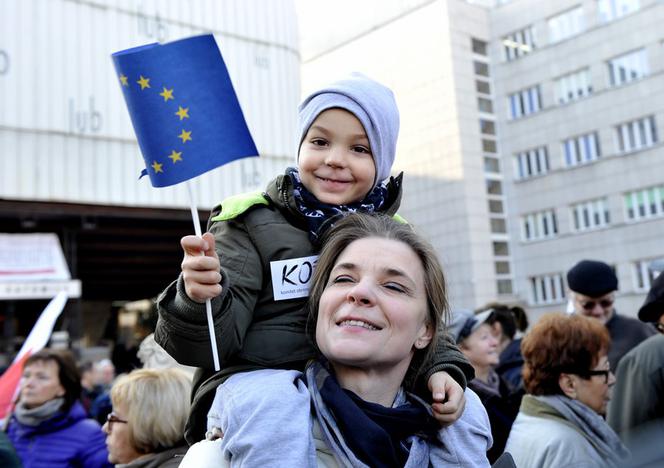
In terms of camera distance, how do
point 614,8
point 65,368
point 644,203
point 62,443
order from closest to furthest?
1. point 62,443
2. point 65,368
3. point 644,203
4. point 614,8

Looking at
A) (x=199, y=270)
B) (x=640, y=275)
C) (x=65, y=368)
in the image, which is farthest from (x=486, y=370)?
(x=640, y=275)

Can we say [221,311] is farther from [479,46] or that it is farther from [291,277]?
[479,46]

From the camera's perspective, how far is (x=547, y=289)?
41188 millimetres

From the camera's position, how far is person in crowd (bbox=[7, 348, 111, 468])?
4.84 m

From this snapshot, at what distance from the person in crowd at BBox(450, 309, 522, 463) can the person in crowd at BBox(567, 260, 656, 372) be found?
64 centimetres

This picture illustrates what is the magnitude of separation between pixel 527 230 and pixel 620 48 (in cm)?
1119

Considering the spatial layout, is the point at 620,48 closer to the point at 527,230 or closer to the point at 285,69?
the point at 527,230

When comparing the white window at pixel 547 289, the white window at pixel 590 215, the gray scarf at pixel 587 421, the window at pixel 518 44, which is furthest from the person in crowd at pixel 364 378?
the window at pixel 518 44

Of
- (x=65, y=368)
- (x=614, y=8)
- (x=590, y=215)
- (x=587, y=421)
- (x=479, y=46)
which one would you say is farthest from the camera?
(x=479, y=46)

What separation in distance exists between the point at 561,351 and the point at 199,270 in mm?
2446

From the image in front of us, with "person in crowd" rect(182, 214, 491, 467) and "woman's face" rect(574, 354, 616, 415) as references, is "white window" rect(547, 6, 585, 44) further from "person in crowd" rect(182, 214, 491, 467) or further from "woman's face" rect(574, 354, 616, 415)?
"person in crowd" rect(182, 214, 491, 467)

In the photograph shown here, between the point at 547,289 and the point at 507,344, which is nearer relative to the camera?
the point at 507,344

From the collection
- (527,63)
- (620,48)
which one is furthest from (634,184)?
(527,63)

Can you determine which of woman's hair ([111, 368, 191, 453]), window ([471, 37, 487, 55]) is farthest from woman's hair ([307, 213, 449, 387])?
window ([471, 37, 487, 55])
